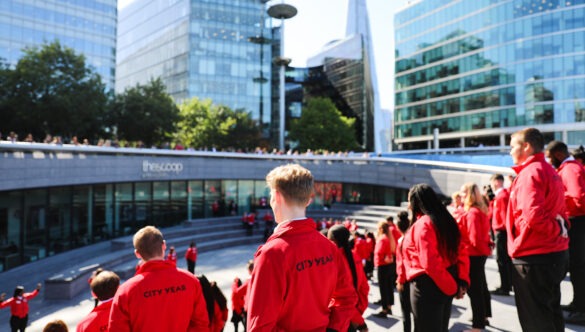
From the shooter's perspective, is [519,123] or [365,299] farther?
[519,123]

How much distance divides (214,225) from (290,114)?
52063mm

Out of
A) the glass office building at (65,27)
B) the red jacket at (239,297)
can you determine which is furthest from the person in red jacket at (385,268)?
the glass office building at (65,27)

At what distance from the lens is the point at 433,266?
3758 mm

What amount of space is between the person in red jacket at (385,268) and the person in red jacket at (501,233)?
1912mm

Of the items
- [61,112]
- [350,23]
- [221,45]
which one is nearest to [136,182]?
[61,112]

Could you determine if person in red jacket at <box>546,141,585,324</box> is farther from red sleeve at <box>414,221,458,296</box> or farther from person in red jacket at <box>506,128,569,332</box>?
red sleeve at <box>414,221,458,296</box>

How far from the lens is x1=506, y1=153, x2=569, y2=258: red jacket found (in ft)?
11.6

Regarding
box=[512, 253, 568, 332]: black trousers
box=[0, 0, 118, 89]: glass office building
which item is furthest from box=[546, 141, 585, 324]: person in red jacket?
box=[0, 0, 118, 89]: glass office building

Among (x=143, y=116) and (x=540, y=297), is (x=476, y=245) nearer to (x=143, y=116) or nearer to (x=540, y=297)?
(x=540, y=297)

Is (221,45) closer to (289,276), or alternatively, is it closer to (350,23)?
(350,23)

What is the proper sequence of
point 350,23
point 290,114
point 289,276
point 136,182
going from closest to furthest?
point 289,276 < point 136,182 < point 290,114 < point 350,23

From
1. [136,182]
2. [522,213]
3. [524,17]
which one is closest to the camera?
[522,213]

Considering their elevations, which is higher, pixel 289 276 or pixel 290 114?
pixel 290 114

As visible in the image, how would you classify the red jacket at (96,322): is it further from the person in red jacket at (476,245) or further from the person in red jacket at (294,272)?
the person in red jacket at (476,245)
